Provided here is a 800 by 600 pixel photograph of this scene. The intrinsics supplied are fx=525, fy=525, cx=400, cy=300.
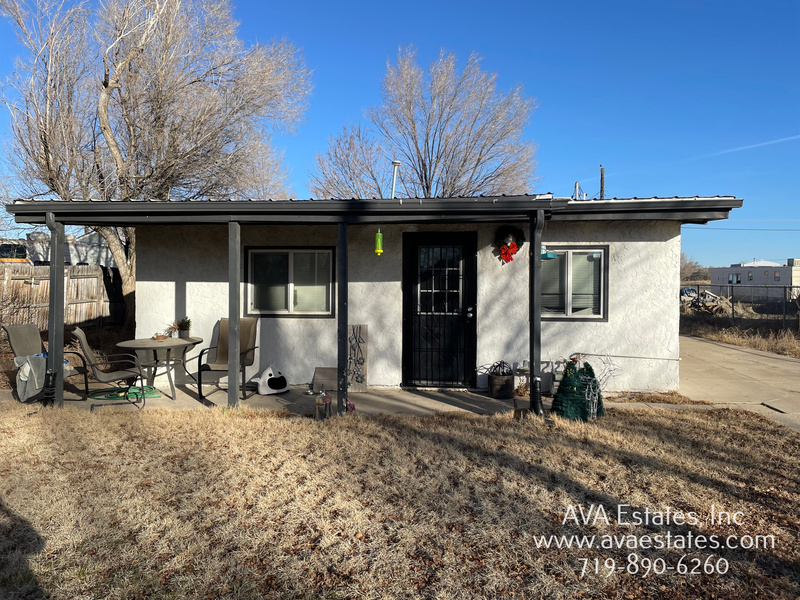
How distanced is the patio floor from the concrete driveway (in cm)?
252

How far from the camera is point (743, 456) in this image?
468 cm

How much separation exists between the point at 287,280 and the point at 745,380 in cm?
726

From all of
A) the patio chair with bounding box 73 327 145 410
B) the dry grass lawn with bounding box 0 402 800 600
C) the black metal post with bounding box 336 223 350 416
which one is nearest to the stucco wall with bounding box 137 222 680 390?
the patio chair with bounding box 73 327 145 410

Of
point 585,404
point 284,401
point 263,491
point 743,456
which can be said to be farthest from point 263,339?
point 743,456

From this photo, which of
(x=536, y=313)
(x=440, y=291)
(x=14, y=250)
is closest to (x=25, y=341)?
(x=440, y=291)

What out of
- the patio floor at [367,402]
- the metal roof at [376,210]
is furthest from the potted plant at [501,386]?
the metal roof at [376,210]

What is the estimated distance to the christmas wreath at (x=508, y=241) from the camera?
7160 millimetres

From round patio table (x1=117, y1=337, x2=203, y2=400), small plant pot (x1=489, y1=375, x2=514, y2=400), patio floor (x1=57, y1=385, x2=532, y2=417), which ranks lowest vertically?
patio floor (x1=57, y1=385, x2=532, y2=417)

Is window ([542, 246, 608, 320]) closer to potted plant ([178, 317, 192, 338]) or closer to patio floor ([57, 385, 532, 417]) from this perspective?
patio floor ([57, 385, 532, 417])

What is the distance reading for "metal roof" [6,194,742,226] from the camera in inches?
232

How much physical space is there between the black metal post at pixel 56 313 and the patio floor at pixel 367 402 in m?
0.43

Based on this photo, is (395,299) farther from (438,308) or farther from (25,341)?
(25,341)

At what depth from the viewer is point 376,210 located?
19.6 ft

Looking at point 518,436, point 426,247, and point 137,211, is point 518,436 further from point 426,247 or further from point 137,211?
point 137,211
